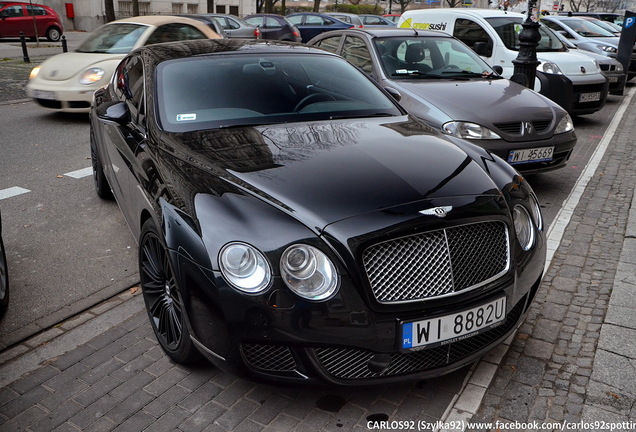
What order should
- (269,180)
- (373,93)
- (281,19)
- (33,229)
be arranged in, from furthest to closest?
(281,19), (33,229), (373,93), (269,180)

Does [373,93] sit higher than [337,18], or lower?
higher

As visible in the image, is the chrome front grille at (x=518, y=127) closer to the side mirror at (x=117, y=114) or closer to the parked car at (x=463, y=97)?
the parked car at (x=463, y=97)

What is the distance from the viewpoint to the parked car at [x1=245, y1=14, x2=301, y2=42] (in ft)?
74.2

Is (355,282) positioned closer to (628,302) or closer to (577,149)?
(628,302)

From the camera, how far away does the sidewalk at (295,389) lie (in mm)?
2873

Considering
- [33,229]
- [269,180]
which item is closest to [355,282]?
[269,180]

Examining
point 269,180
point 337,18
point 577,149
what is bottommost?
point 337,18

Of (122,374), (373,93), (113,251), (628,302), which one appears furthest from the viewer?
(113,251)

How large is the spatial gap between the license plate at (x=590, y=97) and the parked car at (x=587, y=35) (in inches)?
193

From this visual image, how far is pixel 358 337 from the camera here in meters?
2.63

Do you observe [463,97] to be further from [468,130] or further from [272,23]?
[272,23]

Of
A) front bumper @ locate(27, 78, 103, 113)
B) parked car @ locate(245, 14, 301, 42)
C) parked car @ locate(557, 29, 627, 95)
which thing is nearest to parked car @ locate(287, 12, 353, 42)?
parked car @ locate(245, 14, 301, 42)

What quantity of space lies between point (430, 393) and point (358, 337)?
2.27 feet

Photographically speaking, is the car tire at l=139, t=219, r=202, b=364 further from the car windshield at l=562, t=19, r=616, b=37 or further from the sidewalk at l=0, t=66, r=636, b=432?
the car windshield at l=562, t=19, r=616, b=37
